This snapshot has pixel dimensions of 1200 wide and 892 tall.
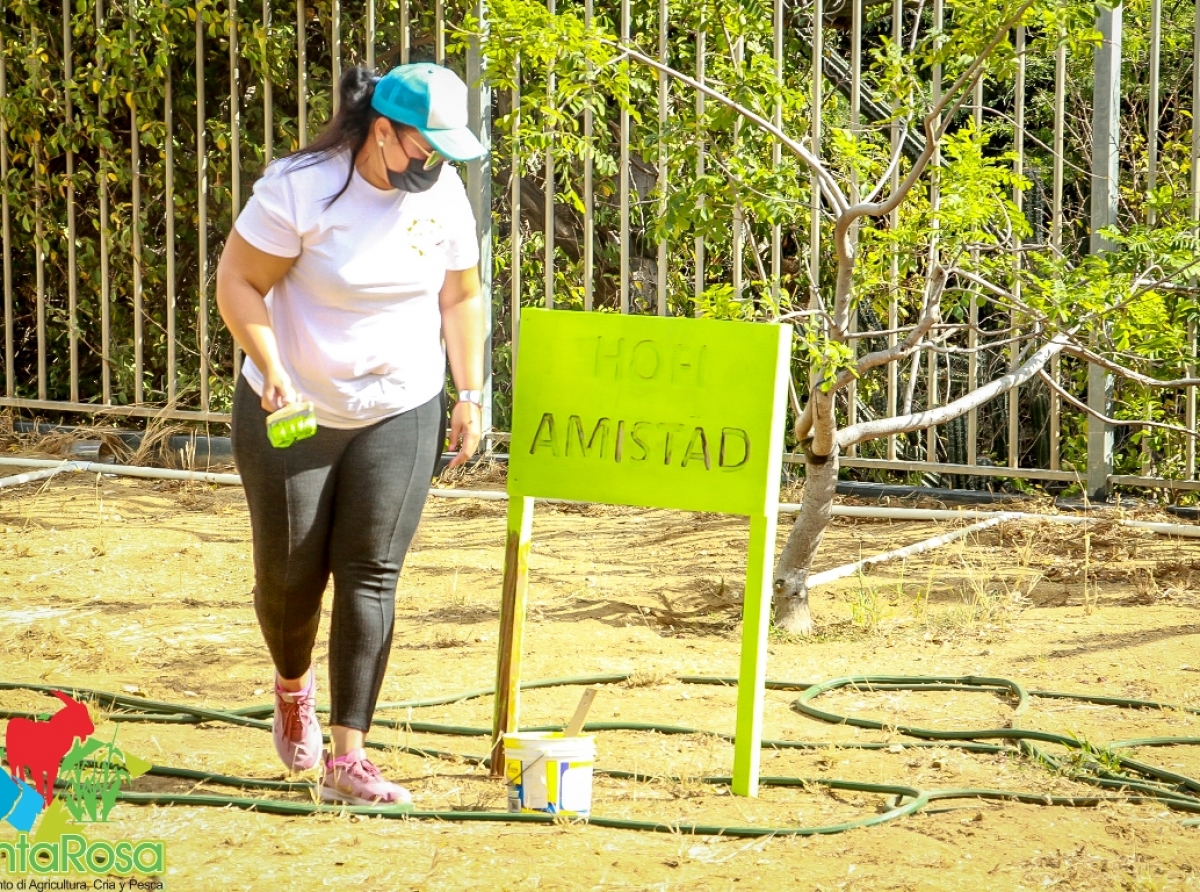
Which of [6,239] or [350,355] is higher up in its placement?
[6,239]

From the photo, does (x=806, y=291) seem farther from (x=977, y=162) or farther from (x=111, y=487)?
(x=111, y=487)

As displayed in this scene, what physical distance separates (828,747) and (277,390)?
1.56 meters

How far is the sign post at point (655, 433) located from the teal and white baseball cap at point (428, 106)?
0.48 metres

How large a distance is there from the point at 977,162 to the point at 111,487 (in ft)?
15.1

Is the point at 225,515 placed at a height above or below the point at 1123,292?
below

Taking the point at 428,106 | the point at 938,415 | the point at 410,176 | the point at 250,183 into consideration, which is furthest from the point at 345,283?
the point at 250,183

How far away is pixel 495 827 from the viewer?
114 inches

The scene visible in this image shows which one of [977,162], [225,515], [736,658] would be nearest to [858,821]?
[736,658]

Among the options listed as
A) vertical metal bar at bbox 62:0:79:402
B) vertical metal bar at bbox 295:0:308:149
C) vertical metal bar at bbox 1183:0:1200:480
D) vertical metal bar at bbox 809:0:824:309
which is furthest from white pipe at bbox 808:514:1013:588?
vertical metal bar at bbox 62:0:79:402

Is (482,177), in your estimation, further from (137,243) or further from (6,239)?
(6,239)

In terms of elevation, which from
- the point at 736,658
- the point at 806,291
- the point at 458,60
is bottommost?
the point at 736,658

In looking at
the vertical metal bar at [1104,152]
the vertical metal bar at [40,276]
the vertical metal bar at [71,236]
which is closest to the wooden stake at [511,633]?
the vertical metal bar at [1104,152]

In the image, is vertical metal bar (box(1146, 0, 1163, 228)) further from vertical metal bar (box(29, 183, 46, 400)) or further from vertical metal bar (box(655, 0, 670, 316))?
vertical metal bar (box(29, 183, 46, 400))

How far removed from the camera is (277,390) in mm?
2873
